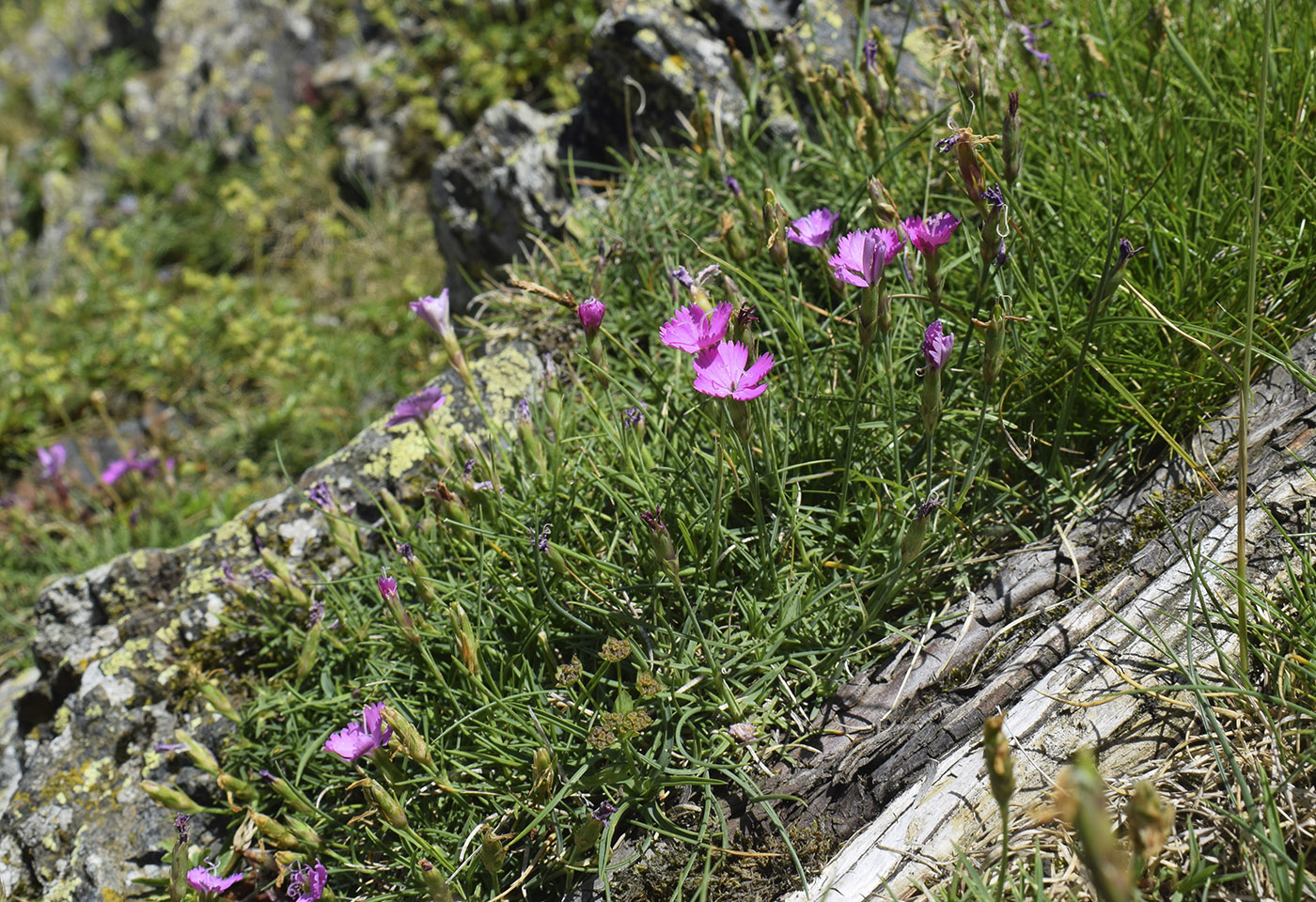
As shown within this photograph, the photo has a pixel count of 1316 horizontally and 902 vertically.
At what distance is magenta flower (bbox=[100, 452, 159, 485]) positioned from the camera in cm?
406

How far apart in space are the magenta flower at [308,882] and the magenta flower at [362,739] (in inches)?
10.6

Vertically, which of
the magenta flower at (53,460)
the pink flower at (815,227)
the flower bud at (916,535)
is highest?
the pink flower at (815,227)

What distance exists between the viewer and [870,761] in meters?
1.66

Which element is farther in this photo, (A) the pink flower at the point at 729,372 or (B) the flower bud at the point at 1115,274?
(B) the flower bud at the point at 1115,274

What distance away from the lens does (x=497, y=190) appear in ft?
11.6

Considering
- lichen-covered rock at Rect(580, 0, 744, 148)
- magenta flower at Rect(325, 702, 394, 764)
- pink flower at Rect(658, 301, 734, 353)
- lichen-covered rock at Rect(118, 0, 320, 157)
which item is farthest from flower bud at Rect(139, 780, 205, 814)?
lichen-covered rock at Rect(118, 0, 320, 157)

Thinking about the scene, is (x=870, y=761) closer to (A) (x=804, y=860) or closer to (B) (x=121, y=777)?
(A) (x=804, y=860)

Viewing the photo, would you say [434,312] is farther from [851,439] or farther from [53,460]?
[53,460]

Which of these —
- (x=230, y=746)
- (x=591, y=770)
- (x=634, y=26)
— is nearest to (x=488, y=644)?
(x=591, y=770)

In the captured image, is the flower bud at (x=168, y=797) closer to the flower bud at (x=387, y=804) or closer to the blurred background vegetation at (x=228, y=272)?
the flower bud at (x=387, y=804)

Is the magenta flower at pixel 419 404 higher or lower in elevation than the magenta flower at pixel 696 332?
lower

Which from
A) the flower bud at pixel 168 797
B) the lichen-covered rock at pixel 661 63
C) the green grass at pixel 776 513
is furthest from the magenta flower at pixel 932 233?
the flower bud at pixel 168 797

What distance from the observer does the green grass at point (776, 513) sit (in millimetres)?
1730

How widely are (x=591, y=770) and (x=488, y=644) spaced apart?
42cm
